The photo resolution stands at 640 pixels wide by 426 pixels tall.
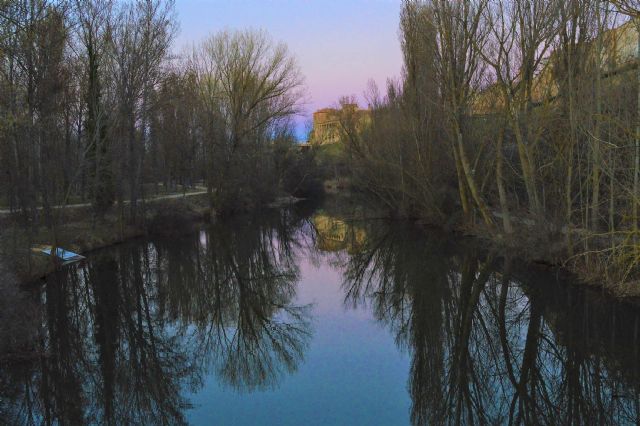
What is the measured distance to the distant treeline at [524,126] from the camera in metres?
10.3

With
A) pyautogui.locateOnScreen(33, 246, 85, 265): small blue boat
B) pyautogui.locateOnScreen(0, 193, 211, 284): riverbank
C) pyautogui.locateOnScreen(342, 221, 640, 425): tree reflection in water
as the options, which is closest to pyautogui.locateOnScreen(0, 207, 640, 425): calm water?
pyautogui.locateOnScreen(342, 221, 640, 425): tree reflection in water

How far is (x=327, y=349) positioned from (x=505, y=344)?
297cm

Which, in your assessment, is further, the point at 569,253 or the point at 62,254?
the point at 62,254

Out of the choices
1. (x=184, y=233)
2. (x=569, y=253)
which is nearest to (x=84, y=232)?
(x=184, y=233)

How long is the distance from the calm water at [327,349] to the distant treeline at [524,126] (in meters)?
2.12

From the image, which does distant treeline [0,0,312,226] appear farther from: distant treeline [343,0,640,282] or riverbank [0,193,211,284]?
distant treeline [343,0,640,282]

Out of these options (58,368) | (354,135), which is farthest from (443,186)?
(58,368)

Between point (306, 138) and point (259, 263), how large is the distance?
4469 cm

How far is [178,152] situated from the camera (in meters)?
35.6

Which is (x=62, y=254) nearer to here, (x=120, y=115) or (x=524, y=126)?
(x=120, y=115)

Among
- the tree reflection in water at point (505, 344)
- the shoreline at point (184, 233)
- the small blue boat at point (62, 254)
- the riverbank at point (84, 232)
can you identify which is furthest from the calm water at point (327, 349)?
the riverbank at point (84, 232)

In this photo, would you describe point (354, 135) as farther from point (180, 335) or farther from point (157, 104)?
point (180, 335)

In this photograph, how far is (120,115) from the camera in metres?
21.4

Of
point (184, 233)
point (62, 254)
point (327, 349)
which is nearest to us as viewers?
point (327, 349)
